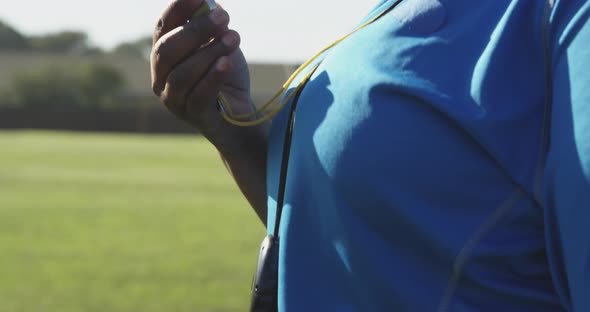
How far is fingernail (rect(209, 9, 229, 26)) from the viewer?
1296 millimetres

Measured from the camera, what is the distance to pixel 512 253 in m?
1.06

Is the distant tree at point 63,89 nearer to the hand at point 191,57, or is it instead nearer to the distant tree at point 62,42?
the distant tree at point 62,42

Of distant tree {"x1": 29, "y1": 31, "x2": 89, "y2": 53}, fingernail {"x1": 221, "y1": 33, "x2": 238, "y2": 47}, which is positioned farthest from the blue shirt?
distant tree {"x1": 29, "y1": 31, "x2": 89, "y2": 53}

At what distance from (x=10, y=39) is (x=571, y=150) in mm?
67143

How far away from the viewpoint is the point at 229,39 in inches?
51.8

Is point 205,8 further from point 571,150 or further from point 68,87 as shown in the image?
point 68,87

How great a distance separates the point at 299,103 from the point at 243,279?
197 inches

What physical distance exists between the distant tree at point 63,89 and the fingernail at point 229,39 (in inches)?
2229

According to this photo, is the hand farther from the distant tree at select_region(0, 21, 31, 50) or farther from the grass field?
the distant tree at select_region(0, 21, 31, 50)

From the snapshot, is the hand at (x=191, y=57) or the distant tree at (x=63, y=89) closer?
the hand at (x=191, y=57)

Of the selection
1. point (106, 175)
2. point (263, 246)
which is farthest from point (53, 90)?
point (263, 246)

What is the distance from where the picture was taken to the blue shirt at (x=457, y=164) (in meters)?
0.99

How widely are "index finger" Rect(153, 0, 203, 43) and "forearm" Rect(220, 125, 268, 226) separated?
25cm

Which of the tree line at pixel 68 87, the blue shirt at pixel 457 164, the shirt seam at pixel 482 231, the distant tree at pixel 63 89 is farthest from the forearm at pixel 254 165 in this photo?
the distant tree at pixel 63 89
